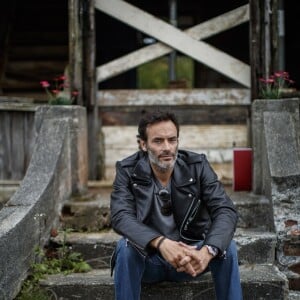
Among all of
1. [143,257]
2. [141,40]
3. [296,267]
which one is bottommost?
[296,267]

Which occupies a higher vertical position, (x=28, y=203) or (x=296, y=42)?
(x=296, y=42)

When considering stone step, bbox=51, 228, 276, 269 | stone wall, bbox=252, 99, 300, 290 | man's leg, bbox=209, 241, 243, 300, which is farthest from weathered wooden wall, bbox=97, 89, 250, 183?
man's leg, bbox=209, 241, 243, 300

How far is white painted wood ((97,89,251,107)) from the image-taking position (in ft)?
20.0

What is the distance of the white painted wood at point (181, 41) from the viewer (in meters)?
5.89

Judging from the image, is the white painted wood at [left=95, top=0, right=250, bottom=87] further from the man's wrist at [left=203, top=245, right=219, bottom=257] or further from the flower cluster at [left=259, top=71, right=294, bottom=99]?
the man's wrist at [left=203, top=245, right=219, bottom=257]

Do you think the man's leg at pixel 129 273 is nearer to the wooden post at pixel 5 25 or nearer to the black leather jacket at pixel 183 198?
the black leather jacket at pixel 183 198

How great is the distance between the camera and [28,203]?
13.5 feet

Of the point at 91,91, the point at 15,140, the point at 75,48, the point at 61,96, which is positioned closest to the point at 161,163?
the point at 61,96

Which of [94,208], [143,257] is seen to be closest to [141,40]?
[94,208]

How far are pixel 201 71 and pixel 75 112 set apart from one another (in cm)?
451

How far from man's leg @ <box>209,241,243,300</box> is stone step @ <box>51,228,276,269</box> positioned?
108 centimetres

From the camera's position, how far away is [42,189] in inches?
170

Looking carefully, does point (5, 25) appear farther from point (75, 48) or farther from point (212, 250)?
point (212, 250)

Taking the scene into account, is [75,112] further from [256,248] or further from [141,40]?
[141,40]
